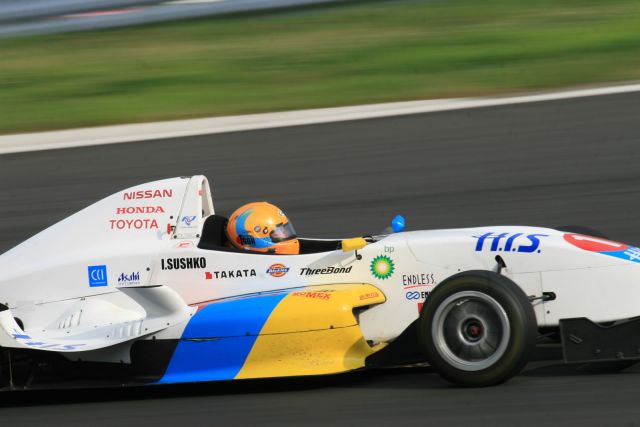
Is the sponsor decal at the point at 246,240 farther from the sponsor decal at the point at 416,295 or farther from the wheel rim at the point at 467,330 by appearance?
the wheel rim at the point at 467,330

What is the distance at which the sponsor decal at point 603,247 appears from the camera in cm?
595

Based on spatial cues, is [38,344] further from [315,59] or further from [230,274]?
[315,59]

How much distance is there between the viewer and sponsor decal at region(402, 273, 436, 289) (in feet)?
19.9

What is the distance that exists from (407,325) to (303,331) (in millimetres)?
646

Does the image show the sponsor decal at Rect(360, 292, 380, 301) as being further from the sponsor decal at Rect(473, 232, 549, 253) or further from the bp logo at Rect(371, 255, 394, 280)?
the sponsor decal at Rect(473, 232, 549, 253)

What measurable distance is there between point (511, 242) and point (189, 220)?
2.10 meters

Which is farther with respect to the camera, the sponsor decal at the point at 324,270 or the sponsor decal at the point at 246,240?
the sponsor decal at the point at 246,240

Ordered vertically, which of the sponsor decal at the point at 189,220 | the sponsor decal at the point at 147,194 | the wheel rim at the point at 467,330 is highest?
the sponsor decal at the point at 147,194

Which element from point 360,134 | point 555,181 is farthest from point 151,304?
point 360,134

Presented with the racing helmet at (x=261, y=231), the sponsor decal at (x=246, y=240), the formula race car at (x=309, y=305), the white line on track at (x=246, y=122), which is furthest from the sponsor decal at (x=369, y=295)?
the white line on track at (x=246, y=122)

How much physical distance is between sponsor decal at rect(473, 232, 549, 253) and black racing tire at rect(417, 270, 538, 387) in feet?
1.36

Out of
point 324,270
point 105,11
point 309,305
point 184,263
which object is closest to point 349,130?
point 184,263

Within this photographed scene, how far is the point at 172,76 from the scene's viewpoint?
16.2 m

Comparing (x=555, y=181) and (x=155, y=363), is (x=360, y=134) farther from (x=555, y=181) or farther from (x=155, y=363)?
(x=155, y=363)
